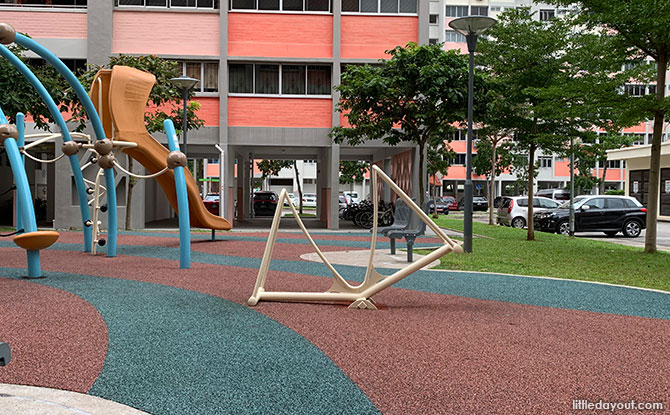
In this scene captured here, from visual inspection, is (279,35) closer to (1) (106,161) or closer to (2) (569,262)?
(1) (106,161)

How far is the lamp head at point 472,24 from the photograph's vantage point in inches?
470

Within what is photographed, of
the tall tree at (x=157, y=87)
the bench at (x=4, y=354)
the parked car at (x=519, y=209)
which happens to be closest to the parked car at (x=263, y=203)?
the parked car at (x=519, y=209)

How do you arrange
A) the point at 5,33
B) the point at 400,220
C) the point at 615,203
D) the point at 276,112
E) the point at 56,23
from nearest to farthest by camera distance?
the point at 5,33
the point at 400,220
the point at 56,23
the point at 615,203
the point at 276,112

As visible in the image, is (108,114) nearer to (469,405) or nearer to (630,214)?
(469,405)

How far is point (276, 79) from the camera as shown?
21906 mm

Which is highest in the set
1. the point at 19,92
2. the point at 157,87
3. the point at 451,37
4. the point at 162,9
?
the point at 451,37

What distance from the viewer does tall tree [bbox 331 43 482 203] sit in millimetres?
14867

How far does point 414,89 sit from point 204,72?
933 centimetres

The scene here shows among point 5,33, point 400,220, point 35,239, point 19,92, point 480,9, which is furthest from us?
point 480,9

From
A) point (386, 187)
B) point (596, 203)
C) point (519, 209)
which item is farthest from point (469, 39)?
point (386, 187)

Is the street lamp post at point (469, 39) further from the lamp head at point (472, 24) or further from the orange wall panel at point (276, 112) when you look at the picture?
the orange wall panel at point (276, 112)

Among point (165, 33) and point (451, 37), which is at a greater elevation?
point (451, 37)

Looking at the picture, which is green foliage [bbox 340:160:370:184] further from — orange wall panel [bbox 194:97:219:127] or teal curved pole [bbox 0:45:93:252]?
teal curved pole [bbox 0:45:93:252]

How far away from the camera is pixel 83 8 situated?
2105cm
